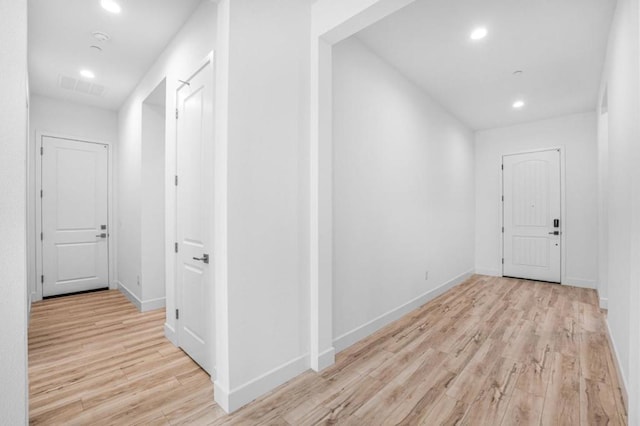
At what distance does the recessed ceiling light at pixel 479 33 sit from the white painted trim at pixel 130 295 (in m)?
4.81

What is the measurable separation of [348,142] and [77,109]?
4521 millimetres

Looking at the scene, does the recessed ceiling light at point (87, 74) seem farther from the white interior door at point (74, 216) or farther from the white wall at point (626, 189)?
the white wall at point (626, 189)

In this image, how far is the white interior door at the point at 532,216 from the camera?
5.27m

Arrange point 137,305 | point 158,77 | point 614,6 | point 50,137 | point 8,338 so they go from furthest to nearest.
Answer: point 50,137, point 137,305, point 158,77, point 614,6, point 8,338

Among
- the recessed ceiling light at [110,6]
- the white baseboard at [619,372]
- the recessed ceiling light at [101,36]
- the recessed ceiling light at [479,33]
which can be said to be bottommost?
the white baseboard at [619,372]

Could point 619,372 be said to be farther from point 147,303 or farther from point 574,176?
point 147,303

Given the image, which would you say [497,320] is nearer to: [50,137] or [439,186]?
[439,186]

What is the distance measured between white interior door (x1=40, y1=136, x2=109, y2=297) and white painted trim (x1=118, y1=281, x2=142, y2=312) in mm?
475

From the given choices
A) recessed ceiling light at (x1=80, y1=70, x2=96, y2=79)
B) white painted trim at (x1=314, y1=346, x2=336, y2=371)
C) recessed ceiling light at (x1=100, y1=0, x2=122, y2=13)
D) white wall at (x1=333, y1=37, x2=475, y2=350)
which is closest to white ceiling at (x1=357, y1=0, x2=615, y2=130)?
white wall at (x1=333, y1=37, x2=475, y2=350)

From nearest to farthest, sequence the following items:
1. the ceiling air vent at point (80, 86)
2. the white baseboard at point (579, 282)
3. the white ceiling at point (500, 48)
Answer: the white ceiling at point (500, 48) < the ceiling air vent at point (80, 86) < the white baseboard at point (579, 282)

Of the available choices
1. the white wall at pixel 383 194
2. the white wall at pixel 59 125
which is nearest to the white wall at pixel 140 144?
the white wall at pixel 59 125

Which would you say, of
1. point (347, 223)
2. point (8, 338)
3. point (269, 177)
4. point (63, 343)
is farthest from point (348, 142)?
point (63, 343)

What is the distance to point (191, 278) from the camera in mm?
2541

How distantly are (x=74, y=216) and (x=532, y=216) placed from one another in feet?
25.4
